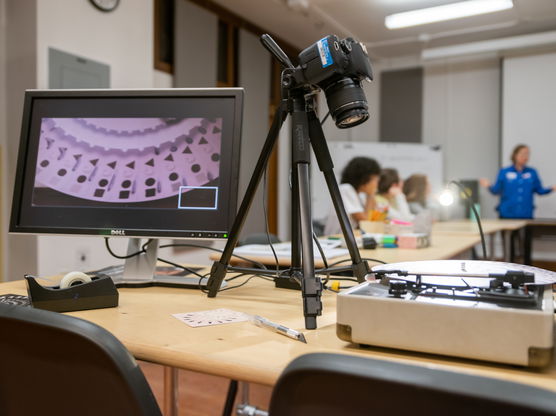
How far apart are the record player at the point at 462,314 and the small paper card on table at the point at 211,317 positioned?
26cm

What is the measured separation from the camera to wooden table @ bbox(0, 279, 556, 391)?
62 centimetres

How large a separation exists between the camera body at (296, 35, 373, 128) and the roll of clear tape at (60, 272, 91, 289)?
61 cm

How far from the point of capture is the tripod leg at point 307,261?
0.82 m

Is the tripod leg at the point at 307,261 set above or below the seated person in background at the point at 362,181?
below

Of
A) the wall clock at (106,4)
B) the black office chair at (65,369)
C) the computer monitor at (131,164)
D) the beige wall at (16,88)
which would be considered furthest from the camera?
the wall clock at (106,4)

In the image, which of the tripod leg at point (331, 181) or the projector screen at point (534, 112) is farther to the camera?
the projector screen at point (534, 112)

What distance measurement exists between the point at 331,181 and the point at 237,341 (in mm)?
444

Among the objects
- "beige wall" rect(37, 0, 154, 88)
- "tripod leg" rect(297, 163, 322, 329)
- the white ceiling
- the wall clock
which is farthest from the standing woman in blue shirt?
"tripod leg" rect(297, 163, 322, 329)

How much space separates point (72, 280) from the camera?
0.98 metres

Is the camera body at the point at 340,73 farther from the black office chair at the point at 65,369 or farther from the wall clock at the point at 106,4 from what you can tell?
the wall clock at the point at 106,4

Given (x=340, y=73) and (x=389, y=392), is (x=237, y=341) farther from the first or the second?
(x=340, y=73)

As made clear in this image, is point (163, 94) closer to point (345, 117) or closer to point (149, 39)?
point (345, 117)

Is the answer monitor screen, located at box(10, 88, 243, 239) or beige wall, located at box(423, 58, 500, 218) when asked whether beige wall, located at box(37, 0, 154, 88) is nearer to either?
monitor screen, located at box(10, 88, 243, 239)

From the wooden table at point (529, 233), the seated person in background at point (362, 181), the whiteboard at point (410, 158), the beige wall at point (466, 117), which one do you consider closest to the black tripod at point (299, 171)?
the seated person in background at point (362, 181)
